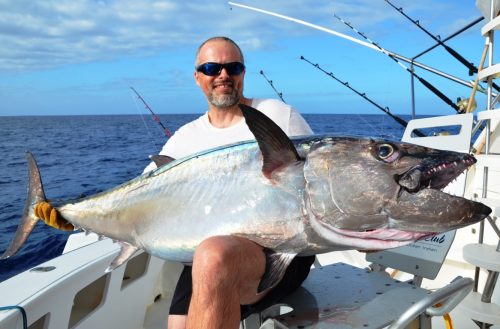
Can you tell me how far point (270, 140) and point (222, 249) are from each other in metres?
0.41

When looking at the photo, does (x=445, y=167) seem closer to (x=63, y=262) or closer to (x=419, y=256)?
(x=419, y=256)

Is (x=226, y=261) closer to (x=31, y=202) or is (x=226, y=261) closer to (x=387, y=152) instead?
(x=387, y=152)

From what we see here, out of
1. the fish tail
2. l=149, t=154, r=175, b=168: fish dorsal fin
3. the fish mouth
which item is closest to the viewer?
the fish mouth

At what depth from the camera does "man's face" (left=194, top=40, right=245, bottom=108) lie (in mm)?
2582

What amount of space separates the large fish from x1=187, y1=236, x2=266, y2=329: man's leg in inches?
2.5

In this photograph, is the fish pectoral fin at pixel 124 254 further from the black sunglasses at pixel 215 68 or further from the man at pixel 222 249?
the black sunglasses at pixel 215 68

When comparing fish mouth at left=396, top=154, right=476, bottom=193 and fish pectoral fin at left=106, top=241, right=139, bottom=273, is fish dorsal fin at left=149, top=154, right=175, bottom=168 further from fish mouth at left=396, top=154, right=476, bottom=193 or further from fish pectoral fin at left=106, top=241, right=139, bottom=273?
fish mouth at left=396, top=154, right=476, bottom=193

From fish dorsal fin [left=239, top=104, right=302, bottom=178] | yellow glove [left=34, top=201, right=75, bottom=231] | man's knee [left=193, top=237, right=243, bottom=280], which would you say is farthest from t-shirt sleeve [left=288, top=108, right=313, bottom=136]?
yellow glove [left=34, top=201, right=75, bottom=231]

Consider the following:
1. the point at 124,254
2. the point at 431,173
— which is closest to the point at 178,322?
the point at 124,254

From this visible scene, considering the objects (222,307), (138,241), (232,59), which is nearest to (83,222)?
(138,241)

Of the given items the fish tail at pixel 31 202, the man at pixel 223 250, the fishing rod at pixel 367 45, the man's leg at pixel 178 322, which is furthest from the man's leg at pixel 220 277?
the fishing rod at pixel 367 45

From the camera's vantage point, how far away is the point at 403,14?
22.0 ft

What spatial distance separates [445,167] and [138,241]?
1266 millimetres

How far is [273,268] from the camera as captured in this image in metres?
1.57
